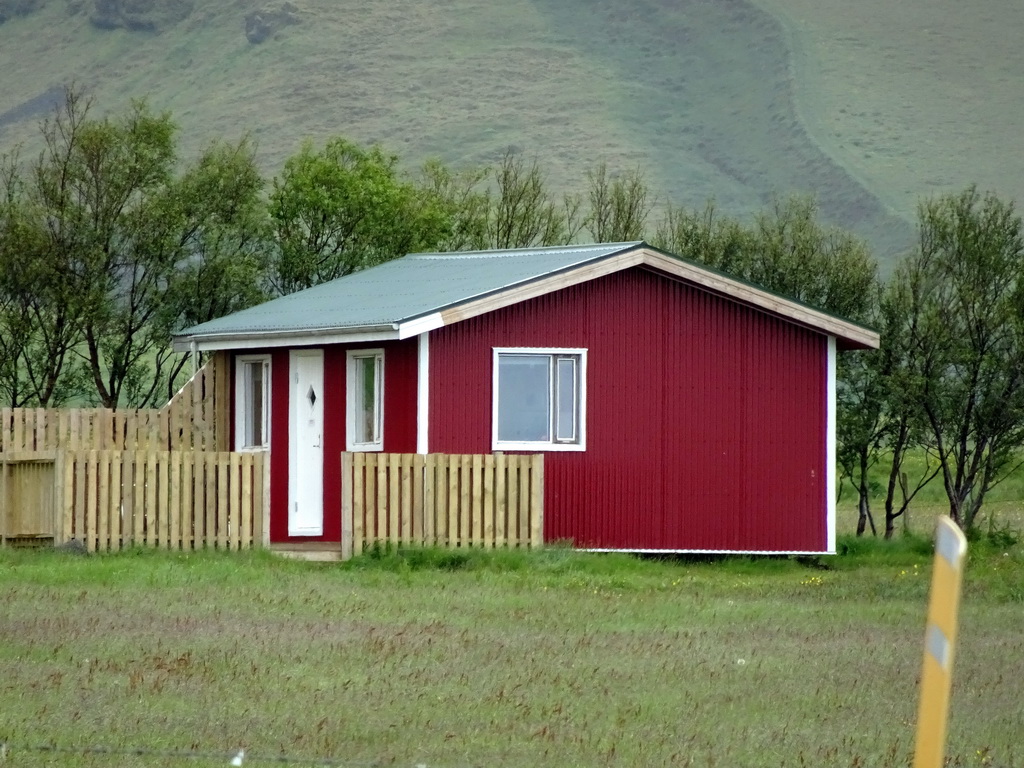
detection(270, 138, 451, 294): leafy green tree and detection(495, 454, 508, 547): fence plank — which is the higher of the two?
detection(270, 138, 451, 294): leafy green tree

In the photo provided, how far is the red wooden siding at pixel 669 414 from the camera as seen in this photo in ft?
68.0

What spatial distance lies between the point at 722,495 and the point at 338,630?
906 cm

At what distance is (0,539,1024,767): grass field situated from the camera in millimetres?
9070

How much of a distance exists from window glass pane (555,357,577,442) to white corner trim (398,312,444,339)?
2022 mm

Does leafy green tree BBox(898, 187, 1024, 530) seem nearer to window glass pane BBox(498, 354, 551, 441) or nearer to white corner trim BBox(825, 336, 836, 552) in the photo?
white corner trim BBox(825, 336, 836, 552)

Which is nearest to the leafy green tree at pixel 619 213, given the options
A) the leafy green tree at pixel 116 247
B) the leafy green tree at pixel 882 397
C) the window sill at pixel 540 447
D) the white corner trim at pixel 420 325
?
the leafy green tree at pixel 116 247

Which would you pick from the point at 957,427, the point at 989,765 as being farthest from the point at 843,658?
the point at 957,427

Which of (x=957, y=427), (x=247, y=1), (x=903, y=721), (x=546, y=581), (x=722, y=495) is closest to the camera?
(x=903, y=721)

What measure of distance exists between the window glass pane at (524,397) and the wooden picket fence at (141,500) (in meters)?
3.18

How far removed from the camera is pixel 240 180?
31.0 m

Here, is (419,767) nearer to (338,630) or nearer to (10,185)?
(338,630)

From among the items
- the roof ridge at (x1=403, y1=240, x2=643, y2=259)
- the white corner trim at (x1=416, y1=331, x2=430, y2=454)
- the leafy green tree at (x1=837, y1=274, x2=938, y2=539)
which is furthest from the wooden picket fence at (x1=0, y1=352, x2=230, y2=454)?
the leafy green tree at (x1=837, y1=274, x2=938, y2=539)

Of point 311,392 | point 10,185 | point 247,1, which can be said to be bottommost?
point 311,392

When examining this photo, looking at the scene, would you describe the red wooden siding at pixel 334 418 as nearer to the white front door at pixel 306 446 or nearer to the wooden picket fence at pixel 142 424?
the white front door at pixel 306 446
